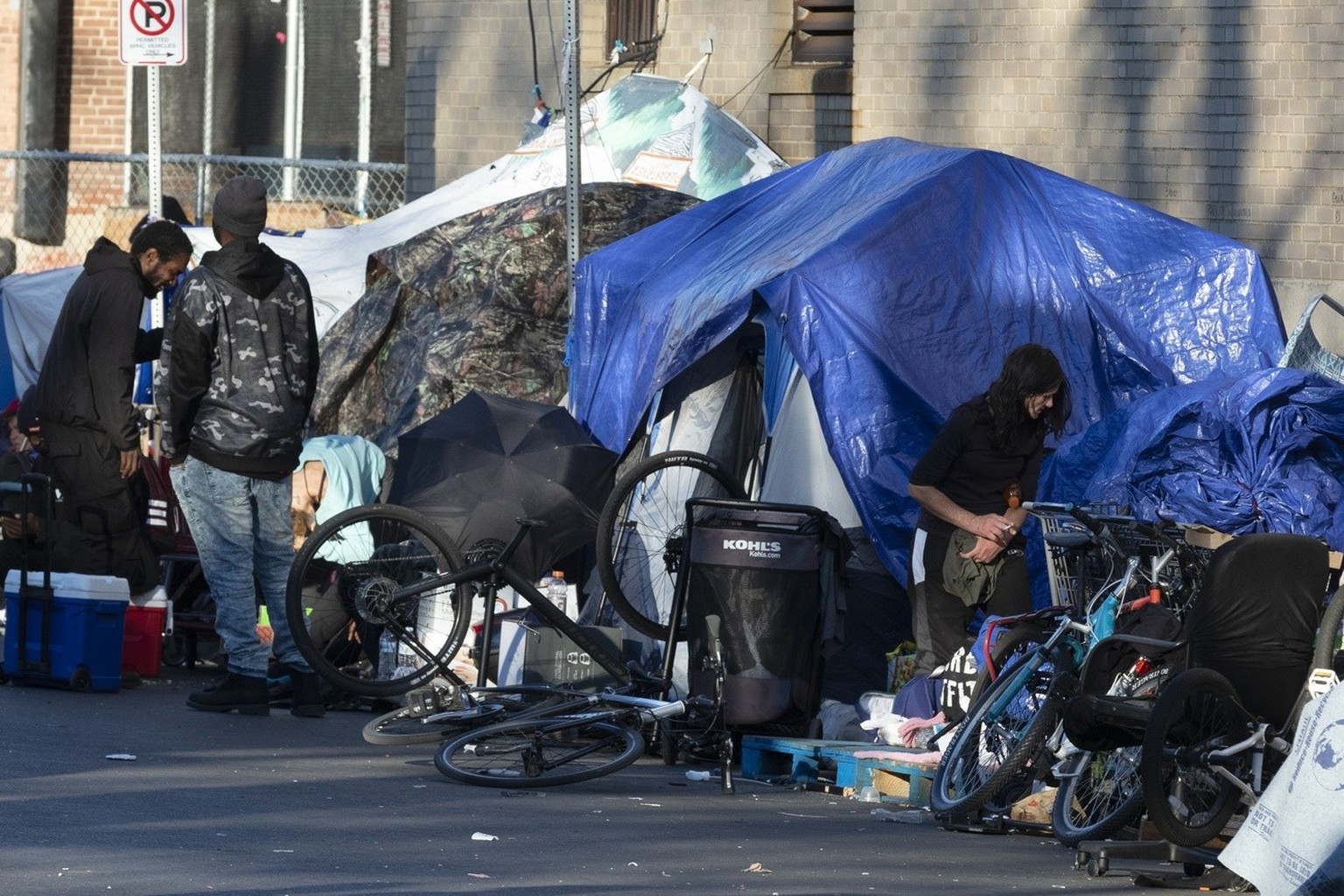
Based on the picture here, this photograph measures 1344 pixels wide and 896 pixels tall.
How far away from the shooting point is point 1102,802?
291 inches

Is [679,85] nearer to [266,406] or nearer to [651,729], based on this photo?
[266,406]

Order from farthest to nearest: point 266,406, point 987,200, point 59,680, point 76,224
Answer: point 76,224 → point 987,200 → point 59,680 → point 266,406

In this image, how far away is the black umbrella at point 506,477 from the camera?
10562 mm

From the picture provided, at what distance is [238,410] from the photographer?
939cm

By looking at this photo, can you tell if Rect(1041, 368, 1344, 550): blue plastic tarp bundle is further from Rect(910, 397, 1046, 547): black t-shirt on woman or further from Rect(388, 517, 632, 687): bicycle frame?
Rect(388, 517, 632, 687): bicycle frame

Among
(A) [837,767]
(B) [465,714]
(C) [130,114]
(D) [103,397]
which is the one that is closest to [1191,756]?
(A) [837,767]

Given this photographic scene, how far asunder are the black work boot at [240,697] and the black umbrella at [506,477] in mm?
1259

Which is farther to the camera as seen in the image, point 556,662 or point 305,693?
point 305,693

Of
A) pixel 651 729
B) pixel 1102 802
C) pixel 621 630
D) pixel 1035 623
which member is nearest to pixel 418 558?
pixel 621 630

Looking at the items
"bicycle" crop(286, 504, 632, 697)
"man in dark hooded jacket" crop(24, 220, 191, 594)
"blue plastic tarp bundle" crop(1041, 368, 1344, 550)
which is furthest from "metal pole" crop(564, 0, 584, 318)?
"blue plastic tarp bundle" crop(1041, 368, 1344, 550)

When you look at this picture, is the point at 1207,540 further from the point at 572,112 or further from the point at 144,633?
the point at 144,633

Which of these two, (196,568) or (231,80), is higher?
(231,80)

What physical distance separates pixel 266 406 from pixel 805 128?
662 centimetres

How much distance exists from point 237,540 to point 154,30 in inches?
145
